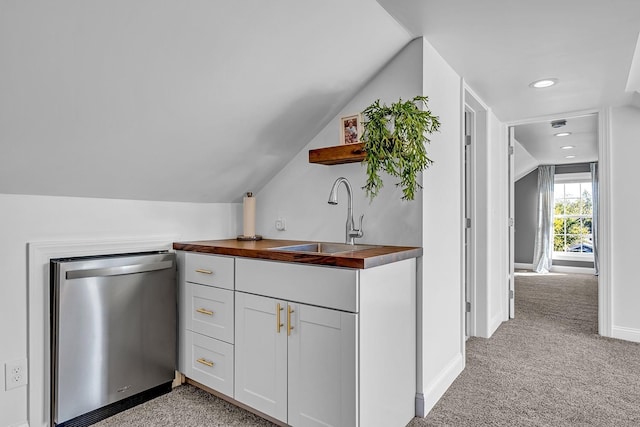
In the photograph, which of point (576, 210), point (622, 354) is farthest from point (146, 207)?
point (576, 210)

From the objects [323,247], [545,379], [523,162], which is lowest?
[545,379]

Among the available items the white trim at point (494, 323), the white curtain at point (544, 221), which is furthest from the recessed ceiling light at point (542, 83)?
the white curtain at point (544, 221)

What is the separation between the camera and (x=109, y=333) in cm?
207

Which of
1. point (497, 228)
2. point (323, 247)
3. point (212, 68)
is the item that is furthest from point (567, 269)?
point (212, 68)

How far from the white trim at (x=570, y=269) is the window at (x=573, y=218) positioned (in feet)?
0.65

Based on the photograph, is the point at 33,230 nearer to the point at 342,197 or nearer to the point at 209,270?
the point at 209,270

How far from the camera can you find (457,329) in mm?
2654

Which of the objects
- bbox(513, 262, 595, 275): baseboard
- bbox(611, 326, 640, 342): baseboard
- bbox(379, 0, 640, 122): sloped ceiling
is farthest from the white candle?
bbox(513, 262, 595, 275): baseboard

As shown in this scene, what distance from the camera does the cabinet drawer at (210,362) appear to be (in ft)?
7.00

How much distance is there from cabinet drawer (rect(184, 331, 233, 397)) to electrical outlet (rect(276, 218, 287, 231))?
34.9 inches

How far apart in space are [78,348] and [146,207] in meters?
0.86

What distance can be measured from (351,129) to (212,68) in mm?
878

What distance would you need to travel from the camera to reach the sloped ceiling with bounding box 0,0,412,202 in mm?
1381

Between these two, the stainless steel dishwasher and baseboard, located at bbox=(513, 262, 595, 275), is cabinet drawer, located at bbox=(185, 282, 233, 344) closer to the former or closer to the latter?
the stainless steel dishwasher
